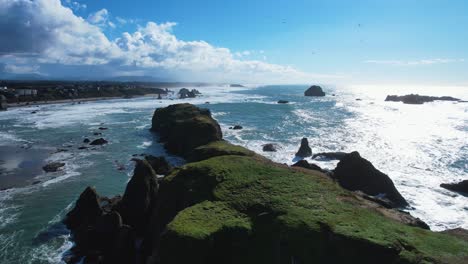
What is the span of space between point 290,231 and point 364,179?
17.1 metres

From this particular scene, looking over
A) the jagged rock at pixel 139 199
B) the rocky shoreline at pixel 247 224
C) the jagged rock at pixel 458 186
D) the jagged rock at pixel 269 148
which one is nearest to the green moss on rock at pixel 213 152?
the jagged rock at pixel 139 199

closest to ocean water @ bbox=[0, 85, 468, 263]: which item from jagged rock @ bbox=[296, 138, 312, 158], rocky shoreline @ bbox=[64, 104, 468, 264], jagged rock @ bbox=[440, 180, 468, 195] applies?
jagged rock @ bbox=[440, 180, 468, 195]

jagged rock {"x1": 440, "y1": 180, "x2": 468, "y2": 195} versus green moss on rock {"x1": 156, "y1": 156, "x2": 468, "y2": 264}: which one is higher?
green moss on rock {"x1": 156, "y1": 156, "x2": 468, "y2": 264}

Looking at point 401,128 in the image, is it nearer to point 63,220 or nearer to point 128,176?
point 128,176

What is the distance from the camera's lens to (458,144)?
4719 cm

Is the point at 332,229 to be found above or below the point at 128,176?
above

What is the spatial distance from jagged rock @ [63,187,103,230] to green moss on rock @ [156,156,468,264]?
8737mm

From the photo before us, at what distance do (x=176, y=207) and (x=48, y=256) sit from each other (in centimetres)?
775

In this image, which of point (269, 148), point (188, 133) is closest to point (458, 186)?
point (269, 148)

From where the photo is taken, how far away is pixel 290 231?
12.8m

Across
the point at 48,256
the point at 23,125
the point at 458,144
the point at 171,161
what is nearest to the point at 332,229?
the point at 48,256

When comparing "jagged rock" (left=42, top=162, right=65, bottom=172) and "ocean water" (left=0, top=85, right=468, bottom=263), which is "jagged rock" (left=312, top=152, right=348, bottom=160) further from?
"jagged rock" (left=42, top=162, right=65, bottom=172)

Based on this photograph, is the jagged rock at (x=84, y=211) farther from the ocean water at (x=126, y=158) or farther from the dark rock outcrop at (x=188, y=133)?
the dark rock outcrop at (x=188, y=133)

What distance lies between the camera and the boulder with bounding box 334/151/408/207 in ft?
86.0
